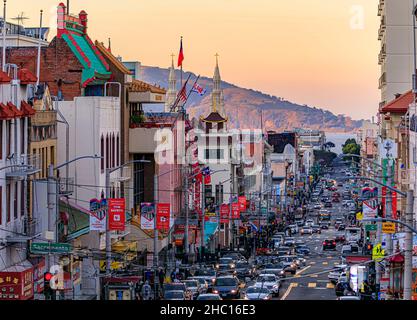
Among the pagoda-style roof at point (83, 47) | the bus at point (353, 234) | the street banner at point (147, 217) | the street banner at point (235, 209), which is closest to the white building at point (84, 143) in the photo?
the pagoda-style roof at point (83, 47)

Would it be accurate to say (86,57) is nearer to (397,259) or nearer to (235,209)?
(397,259)

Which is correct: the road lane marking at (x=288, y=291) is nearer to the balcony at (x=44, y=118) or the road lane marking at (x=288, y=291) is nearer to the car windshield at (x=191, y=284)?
the car windshield at (x=191, y=284)

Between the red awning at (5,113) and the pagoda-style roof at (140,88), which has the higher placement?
the pagoda-style roof at (140,88)

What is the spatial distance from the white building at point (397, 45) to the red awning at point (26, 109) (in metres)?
72.8

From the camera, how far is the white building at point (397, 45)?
116 metres

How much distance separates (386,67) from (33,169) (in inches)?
3133

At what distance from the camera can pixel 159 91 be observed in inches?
3108

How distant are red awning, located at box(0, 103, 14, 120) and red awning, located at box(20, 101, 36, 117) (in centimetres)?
295

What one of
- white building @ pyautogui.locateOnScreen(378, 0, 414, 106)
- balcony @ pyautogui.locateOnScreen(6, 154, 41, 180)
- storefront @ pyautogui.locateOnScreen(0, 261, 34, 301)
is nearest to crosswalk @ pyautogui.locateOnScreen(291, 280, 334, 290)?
balcony @ pyautogui.locateOnScreen(6, 154, 41, 180)

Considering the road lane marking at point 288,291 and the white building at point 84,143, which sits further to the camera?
the white building at point 84,143

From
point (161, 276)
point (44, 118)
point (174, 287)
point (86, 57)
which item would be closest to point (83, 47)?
point (86, 57)

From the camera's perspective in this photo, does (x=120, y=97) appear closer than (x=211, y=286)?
No
